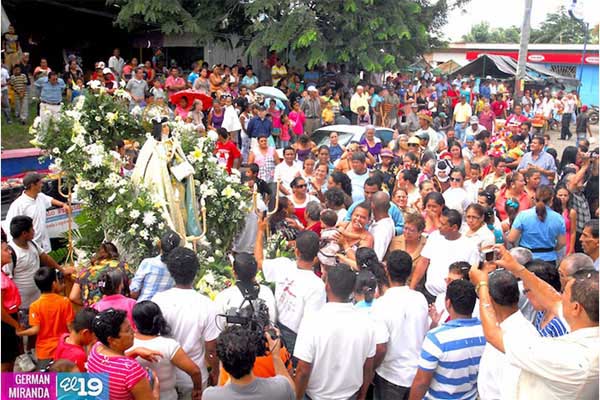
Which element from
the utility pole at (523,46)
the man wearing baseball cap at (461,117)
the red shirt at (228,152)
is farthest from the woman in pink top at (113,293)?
the utility pole at (523,46)

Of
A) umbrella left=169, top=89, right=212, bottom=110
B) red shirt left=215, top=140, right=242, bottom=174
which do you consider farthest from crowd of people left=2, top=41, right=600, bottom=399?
umbrella left=169, top=89, right=212, bottom=110

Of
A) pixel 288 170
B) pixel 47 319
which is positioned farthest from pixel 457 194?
pixel 47 319

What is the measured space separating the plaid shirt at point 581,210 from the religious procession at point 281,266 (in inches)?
1.2

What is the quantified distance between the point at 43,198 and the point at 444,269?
4.60m

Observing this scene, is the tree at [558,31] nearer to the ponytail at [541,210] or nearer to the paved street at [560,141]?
the paved street at [560,141]

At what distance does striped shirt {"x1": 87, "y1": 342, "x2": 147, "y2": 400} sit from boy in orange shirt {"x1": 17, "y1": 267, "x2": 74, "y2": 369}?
147cm

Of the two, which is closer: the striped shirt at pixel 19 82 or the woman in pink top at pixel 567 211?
the woman in pink top at pixel 567 211

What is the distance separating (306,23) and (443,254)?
1340 cm

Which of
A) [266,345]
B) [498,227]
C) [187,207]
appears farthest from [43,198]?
[498,227]

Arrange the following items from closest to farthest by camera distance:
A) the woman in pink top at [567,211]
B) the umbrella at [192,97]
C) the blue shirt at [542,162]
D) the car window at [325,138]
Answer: the woman in pink top at [567,211], the blue shirt at [542,162], the umbrella at [192,97], the car window at [325,138]

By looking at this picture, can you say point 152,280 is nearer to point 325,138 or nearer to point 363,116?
point 325,138

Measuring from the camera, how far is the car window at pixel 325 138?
42.7 feet

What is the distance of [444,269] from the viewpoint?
18.6 ft

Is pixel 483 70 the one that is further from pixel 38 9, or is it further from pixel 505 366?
pixel 505 366
